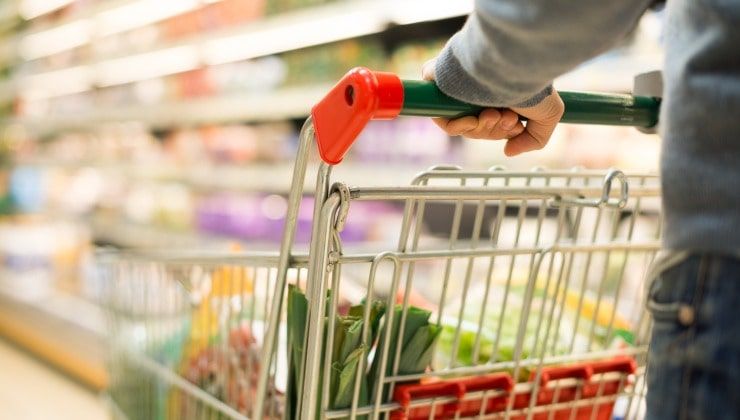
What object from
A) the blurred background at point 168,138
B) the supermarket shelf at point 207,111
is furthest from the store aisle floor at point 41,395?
the supermarket shelf at point 207,111

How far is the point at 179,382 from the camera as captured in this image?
1294 mm

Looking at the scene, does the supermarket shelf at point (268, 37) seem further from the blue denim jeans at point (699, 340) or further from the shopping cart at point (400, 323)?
the blue denim jeans at point (699, 340)

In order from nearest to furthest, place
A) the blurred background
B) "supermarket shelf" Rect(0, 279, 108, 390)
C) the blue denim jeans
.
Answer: the blue denim jeans
the blurred background
"supermarket shelf" Rect(0, 279, 108, 390)

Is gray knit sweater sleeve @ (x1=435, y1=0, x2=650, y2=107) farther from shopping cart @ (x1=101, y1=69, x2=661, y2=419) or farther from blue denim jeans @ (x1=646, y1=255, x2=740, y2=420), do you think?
blue denim jeans @ (x1=646, y1=255, x2=740, y2=420)

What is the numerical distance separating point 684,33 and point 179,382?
1.05 m

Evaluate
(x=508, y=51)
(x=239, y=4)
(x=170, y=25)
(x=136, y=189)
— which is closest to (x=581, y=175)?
(x=508, y=51)

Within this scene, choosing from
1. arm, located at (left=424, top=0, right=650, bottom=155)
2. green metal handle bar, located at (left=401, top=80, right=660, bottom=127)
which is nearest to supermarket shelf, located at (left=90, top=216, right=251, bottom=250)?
green metal handle bar, located at (left=401, top=80, right=660, bottom=127)

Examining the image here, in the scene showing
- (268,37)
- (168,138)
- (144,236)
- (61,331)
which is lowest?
(61,331)

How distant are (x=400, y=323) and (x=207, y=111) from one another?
3.31m

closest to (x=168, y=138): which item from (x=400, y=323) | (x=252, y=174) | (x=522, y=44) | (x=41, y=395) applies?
(x=252, y=174)

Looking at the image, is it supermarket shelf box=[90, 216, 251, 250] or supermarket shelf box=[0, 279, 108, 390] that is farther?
supermarket shelf box=[90, 216, 251, 250]

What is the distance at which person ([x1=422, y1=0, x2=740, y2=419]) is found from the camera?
0.54 meters

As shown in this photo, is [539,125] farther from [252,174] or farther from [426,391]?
[252,174]

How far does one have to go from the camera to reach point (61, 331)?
354 centimetres
